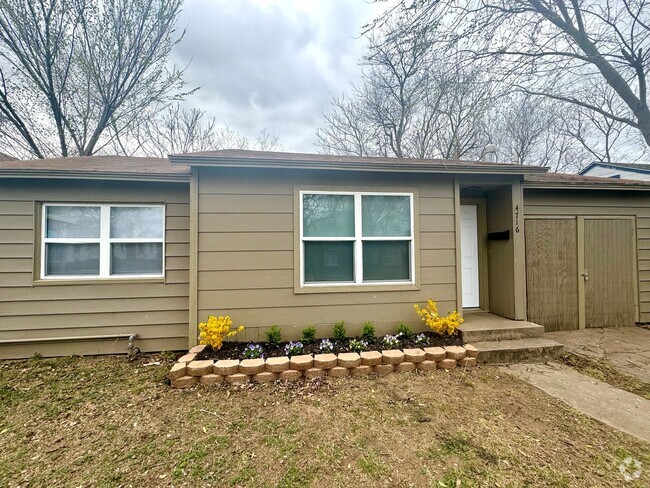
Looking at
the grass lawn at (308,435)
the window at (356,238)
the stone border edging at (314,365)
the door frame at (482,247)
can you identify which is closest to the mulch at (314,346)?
the stone border edging at (314,365)

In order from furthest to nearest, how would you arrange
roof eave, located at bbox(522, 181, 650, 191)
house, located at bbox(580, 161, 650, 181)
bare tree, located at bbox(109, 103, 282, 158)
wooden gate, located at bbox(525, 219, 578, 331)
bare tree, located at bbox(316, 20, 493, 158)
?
1. bare tree, located at bbox(316, 20, 493, 158)
2. bare tree, located at bbox(109, 103, 282, 158)
3. house, located at bbox(580, 161, 650, 181)
4. wooden gate, located at bbox(525, 219, 578, 331)
5. roof eave, located at bbox(522, 181, 650, 191)

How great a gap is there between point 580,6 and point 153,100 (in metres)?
10.3

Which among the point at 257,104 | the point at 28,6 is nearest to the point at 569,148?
the point at 257,104

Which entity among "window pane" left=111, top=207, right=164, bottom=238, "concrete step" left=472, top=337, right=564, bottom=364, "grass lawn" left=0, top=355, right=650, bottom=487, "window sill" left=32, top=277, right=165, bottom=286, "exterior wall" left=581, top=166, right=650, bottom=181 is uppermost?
"exterior wall" left=581, top=166, right=650, bottom=181

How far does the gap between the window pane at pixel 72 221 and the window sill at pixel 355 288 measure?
298cm

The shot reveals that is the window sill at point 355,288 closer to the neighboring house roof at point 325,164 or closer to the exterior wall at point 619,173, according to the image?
the neighboring house roof at point 325,164

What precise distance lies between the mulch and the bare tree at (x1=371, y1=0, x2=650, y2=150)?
16.9 feet

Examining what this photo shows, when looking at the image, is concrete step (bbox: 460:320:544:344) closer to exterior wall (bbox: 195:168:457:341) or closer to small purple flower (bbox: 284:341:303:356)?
exterior wall (bbox: 195:168:457:341)

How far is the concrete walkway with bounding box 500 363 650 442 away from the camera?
2.32 metres

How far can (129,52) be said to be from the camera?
7.58 m

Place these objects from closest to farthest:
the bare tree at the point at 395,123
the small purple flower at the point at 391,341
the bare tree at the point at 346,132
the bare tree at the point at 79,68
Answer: the small purple flower at the point at 391,341 < the bare tree at the point at 79,68 < the bare tree at the point at 395,123 < the bare tree at the point at 346,132

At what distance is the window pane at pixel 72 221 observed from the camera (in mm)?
3715

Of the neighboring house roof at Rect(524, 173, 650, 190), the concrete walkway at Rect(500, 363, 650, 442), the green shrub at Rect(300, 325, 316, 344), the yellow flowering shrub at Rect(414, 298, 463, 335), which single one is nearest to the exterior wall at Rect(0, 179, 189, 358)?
the green shrub at Rect(300, 325, 316, 344)

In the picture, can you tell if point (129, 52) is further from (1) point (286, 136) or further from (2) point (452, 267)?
(2) point (452, 267)
